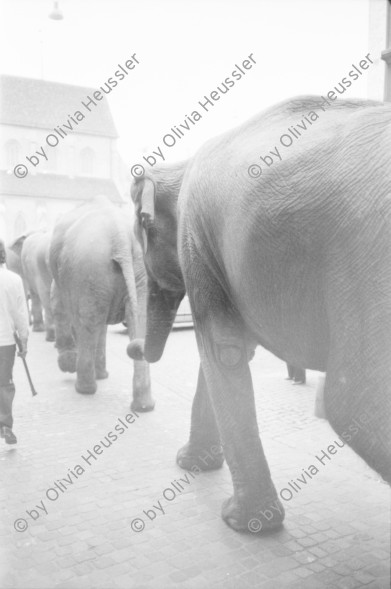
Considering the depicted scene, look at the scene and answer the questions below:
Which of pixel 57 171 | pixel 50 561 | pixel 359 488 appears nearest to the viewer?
pixel 50 561

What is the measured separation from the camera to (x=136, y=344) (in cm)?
→ 443

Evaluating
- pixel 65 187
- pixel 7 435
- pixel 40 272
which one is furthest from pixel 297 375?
pixel 65 187

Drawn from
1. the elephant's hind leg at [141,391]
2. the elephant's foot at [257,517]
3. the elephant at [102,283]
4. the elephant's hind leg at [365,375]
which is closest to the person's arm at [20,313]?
the elephant at [102,283]

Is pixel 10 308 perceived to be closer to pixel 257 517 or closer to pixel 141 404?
pixel 141 404

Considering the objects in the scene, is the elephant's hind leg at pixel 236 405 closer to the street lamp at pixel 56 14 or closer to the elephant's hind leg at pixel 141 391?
the street lamp at pixel 56 14

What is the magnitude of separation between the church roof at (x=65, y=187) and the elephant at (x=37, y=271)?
799 mm

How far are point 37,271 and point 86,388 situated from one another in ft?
13.4

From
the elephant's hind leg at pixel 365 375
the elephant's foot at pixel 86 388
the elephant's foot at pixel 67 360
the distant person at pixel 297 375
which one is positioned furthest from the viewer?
the elephant's foot at pixel 67 360

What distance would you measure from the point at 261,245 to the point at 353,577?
1.61 meters

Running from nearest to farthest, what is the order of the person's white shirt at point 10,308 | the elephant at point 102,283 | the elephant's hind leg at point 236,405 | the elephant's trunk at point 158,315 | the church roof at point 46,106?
the elephant's hind leg at point 236,405 < the elephant's trunk at point 158,315 < the person's white shirt at point 10,308 < the elephant at point 102,283 < the church roof at point 46,106

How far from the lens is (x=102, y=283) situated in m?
5.95

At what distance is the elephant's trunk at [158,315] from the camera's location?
4.00 m

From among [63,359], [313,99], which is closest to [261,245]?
[313,99]

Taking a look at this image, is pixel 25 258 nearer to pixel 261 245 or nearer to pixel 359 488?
pixel 359 488
